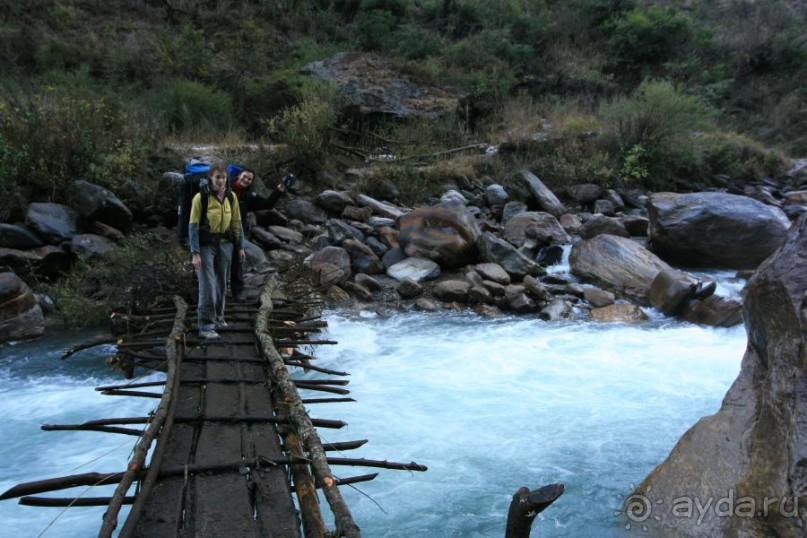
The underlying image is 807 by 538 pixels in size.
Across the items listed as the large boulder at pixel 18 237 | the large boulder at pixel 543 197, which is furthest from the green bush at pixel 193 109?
the large boulder at pixel 543 197

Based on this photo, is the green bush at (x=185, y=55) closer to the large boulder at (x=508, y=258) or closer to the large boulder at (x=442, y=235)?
the large boulder at (x=442, y=235)

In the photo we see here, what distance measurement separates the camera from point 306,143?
1143cm

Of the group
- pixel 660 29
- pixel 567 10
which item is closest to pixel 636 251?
pixel 660 29

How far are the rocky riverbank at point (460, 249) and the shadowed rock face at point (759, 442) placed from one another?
4211 mm

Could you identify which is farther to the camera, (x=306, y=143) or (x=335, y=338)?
(x=306, y=143)

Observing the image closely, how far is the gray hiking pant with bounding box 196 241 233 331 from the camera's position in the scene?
484 centimetres

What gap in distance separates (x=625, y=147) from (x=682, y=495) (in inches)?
475

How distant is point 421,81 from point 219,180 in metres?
12.5

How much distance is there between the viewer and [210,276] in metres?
4.87

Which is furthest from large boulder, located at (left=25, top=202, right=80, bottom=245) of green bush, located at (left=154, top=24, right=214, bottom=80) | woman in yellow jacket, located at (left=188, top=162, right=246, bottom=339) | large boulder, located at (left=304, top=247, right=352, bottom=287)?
A: green bush, located at (left=154, top=24, right=214, bottom=80)

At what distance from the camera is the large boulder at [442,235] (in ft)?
29.5

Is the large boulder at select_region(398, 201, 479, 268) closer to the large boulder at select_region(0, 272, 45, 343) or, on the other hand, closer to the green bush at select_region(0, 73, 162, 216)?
the green bush at select_region(0, 73, 162, 216)

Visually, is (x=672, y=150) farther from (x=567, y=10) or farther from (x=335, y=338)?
(x=335, y=338)

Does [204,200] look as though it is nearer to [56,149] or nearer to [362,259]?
[362,259]
